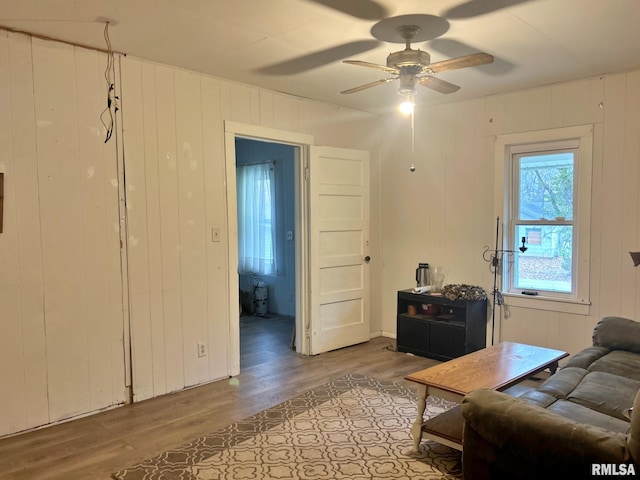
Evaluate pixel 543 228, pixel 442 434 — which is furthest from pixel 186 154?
pixel 543 228

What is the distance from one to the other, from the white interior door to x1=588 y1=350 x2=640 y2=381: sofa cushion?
2.50 m

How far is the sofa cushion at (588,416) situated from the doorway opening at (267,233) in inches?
163

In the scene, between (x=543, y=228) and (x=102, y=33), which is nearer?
(x=102, y=33)

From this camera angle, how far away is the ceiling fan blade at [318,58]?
323cm

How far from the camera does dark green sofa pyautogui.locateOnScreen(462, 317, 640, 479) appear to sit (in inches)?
64.4

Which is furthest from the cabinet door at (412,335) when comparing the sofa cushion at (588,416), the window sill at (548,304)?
the sofa cushion at (588,416)

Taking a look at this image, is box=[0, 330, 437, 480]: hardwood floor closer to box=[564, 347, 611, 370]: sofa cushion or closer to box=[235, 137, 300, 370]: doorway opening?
box=[564, 347, 611, 370]: sofa cushion

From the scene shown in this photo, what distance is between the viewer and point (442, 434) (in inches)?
102

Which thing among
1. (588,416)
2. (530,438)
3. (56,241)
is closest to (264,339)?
(56,241)

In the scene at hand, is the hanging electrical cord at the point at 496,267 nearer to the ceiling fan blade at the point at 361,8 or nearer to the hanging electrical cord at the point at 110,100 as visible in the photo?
the ceiling fan blade at the point at 361,8

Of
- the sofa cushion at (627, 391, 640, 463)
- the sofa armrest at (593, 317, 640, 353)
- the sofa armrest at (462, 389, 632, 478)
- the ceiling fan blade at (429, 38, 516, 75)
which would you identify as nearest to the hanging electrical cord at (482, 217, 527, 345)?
the sofa armrest at (593, 317, 640, 353)

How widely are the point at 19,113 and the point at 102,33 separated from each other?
2.39 ft

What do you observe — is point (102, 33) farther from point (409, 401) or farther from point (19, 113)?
point (409, 401)

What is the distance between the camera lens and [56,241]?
3135mm
